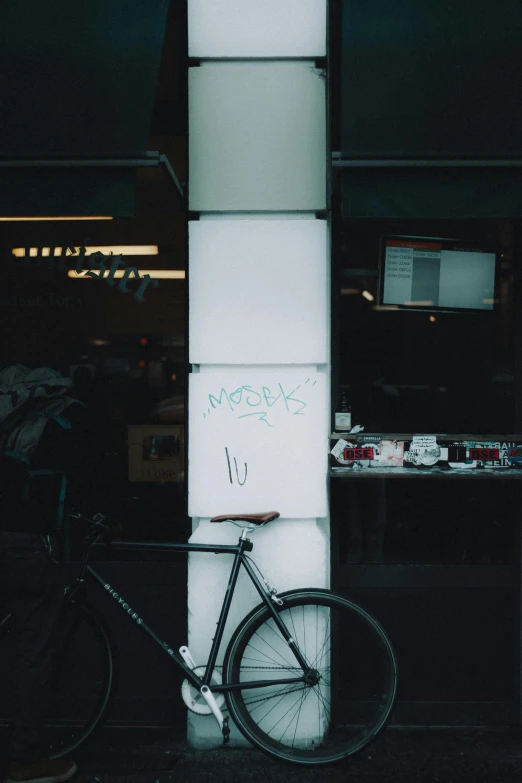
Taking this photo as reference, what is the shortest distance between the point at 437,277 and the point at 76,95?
2178 millimetres

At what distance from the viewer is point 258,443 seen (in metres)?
4.10

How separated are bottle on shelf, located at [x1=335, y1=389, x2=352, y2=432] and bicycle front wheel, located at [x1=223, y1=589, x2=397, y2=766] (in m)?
0.93

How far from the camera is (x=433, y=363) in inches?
173

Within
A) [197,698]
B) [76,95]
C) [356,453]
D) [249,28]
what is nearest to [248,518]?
[356,453]

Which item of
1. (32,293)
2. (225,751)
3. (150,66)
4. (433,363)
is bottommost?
(225,751)

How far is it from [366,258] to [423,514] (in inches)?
59.5

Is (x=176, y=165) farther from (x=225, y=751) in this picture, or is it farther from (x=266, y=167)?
(x=225, y=751)

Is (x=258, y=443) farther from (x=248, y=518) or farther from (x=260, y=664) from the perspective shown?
(x=260, y=664)

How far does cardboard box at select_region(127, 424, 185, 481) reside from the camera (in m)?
4.49

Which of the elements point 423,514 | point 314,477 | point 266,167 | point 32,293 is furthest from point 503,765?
point 32,293

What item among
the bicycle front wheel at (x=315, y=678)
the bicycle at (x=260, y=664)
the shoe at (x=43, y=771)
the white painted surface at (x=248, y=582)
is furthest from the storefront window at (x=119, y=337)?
the shoe at (x=43, y=771)

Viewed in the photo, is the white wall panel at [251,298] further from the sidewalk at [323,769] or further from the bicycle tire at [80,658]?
the sidewalk at [323,769]

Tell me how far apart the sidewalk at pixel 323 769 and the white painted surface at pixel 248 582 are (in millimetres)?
160

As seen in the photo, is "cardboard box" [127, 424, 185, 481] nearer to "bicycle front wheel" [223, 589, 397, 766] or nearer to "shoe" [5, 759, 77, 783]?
"bicycle front wheel" [223, 589, 397, 766]
